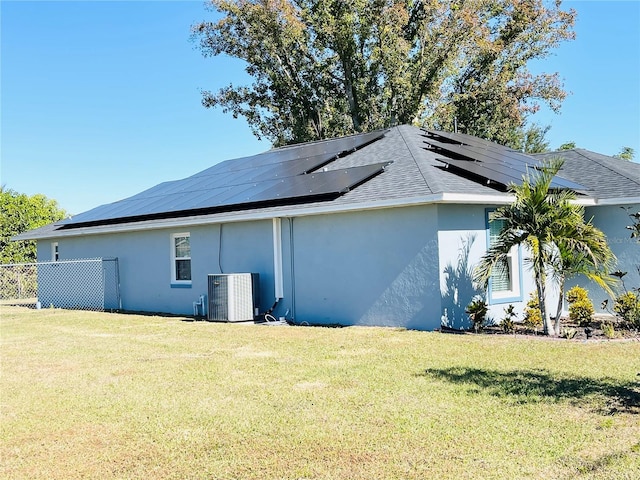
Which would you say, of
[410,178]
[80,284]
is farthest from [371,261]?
[80,284]

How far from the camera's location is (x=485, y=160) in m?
13.8

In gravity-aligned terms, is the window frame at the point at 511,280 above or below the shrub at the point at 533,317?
above

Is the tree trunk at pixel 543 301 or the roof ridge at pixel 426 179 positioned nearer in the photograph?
the tree trunk at pixel 543 301

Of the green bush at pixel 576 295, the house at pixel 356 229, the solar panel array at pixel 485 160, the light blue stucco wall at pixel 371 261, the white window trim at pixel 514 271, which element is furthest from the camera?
the white window trim at pixel 514 271

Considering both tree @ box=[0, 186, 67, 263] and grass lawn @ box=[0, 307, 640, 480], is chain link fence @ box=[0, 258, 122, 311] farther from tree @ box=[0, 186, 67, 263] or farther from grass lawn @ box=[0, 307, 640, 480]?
grass lawn @ box=[0, 307, 640, 480]

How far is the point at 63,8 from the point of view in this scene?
1802 centimetres

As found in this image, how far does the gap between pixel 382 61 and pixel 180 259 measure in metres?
16.2

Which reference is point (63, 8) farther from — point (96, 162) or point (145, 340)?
point (96, 162)

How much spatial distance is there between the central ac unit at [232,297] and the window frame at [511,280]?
5.30 m

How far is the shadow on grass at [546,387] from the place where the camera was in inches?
227

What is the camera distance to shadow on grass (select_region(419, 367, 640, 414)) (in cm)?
577

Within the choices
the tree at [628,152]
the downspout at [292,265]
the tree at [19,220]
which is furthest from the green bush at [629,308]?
the tree at [628,152]

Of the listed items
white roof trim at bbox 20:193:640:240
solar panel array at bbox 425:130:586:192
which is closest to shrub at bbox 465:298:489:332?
white roof trim at bbox 20:193:640:240

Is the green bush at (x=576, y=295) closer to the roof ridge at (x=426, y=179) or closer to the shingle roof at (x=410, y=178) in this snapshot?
the shingle roof at (x=410, y=178)
